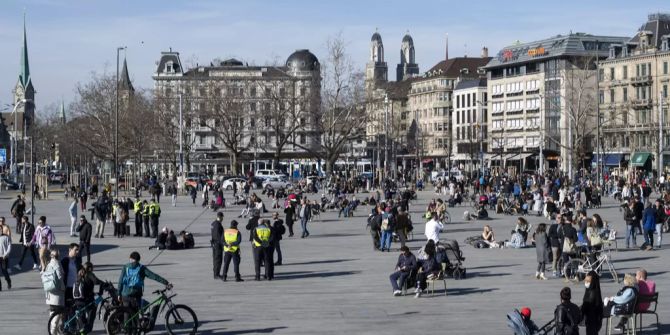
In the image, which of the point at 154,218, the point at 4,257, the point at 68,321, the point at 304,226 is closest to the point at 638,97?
the point at 304,226

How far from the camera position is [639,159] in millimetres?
99750

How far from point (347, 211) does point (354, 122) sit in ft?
133

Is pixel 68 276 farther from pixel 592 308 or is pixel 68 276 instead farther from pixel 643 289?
pixel 643 289

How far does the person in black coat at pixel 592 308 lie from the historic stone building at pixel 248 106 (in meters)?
74.4

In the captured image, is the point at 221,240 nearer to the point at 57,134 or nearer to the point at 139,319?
the point at 139,319

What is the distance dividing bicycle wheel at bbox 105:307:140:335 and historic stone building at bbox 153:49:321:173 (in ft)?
242

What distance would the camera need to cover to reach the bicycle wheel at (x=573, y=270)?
25125 mm

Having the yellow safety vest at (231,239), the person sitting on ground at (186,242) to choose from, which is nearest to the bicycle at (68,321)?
the yellow safety vest at (231,239)

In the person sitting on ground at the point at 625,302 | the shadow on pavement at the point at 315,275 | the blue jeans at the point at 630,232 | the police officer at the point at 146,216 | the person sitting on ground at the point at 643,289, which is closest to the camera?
the person sitting on ground at the point at 625,302

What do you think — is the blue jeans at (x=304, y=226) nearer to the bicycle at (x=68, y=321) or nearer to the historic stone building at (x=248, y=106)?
the bicycle at (x=68, y=321)

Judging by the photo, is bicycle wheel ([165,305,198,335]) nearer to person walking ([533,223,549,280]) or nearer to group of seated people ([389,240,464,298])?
group of seated people ([389,240,464,298])

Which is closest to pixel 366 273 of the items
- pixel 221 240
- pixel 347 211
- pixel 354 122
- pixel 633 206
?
pixel 221 240

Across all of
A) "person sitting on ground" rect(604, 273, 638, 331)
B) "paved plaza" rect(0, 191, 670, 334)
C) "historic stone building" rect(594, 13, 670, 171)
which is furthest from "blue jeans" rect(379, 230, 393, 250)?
"historic stone building" rect(594, 13, 670, 171)

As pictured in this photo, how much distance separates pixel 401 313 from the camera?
20.7 metres
